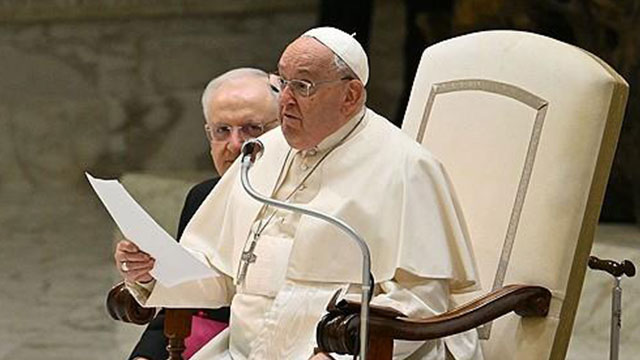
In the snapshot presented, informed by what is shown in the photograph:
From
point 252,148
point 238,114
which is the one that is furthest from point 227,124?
point 252,148

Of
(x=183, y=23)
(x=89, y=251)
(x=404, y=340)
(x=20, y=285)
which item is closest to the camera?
(x=404, y=340)

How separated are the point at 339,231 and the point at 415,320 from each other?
12.5 inches

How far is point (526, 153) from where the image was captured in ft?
9.71

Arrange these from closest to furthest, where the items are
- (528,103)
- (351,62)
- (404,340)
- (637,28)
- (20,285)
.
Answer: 1. (404,340)
2. (351,62)
3. (528,103)
4. (637,28)
5. (20,285)

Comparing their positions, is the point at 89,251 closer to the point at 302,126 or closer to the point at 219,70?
the point at 219,70

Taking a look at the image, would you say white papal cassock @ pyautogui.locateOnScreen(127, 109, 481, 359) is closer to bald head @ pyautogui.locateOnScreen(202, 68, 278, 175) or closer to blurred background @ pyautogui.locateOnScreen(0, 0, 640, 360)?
bald head @ pyautogui.locateOnScreen(202, 68, 278, 175)

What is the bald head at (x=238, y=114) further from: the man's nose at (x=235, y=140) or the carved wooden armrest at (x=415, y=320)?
the carved wooden armrest at (x=415, y=320)

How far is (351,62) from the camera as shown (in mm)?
2771

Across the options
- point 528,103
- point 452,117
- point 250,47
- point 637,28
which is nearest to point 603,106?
point 528,103

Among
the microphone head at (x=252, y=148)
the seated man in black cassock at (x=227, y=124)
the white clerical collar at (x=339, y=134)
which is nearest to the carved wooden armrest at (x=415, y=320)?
the microphone head at (x=252, y=148)

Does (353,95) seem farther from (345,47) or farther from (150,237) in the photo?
(150,237)

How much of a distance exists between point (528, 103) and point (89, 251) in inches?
170

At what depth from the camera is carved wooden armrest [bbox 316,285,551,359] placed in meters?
2.43

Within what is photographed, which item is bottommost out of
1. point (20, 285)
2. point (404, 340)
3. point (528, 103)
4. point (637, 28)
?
point (20, 285)
